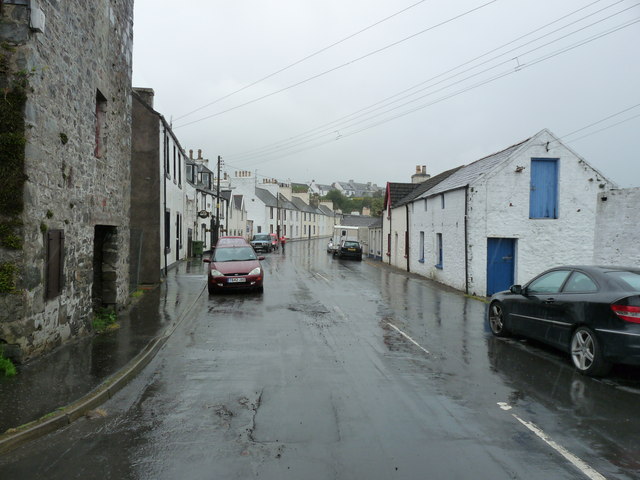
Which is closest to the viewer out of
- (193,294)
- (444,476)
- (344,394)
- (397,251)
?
(444,476)

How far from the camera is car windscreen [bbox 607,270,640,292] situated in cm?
665

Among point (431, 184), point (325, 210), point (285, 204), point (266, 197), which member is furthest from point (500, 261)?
point (325, 210)

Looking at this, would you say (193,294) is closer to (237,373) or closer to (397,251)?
(237,373)

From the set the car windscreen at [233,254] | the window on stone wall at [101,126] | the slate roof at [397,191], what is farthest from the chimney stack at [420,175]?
the window on stone wall at [101,126]

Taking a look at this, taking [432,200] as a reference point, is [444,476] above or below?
below

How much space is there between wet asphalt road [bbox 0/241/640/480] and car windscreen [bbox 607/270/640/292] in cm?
133

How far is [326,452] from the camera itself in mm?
4324

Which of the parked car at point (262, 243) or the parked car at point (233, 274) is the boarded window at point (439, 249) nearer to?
the parked car at point (233, 274)

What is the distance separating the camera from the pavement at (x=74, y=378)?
4.81 metres

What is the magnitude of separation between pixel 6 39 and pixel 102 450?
5514 mm

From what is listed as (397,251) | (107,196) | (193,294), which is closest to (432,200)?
(397,251)

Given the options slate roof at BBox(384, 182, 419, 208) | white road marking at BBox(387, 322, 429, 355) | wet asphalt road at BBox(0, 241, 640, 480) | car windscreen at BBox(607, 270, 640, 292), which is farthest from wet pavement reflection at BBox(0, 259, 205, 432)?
slate roof at BBox(384, 182, 419, 208)

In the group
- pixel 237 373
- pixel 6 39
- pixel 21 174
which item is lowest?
pixel 237 373

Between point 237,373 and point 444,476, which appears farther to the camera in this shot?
point 237,373
